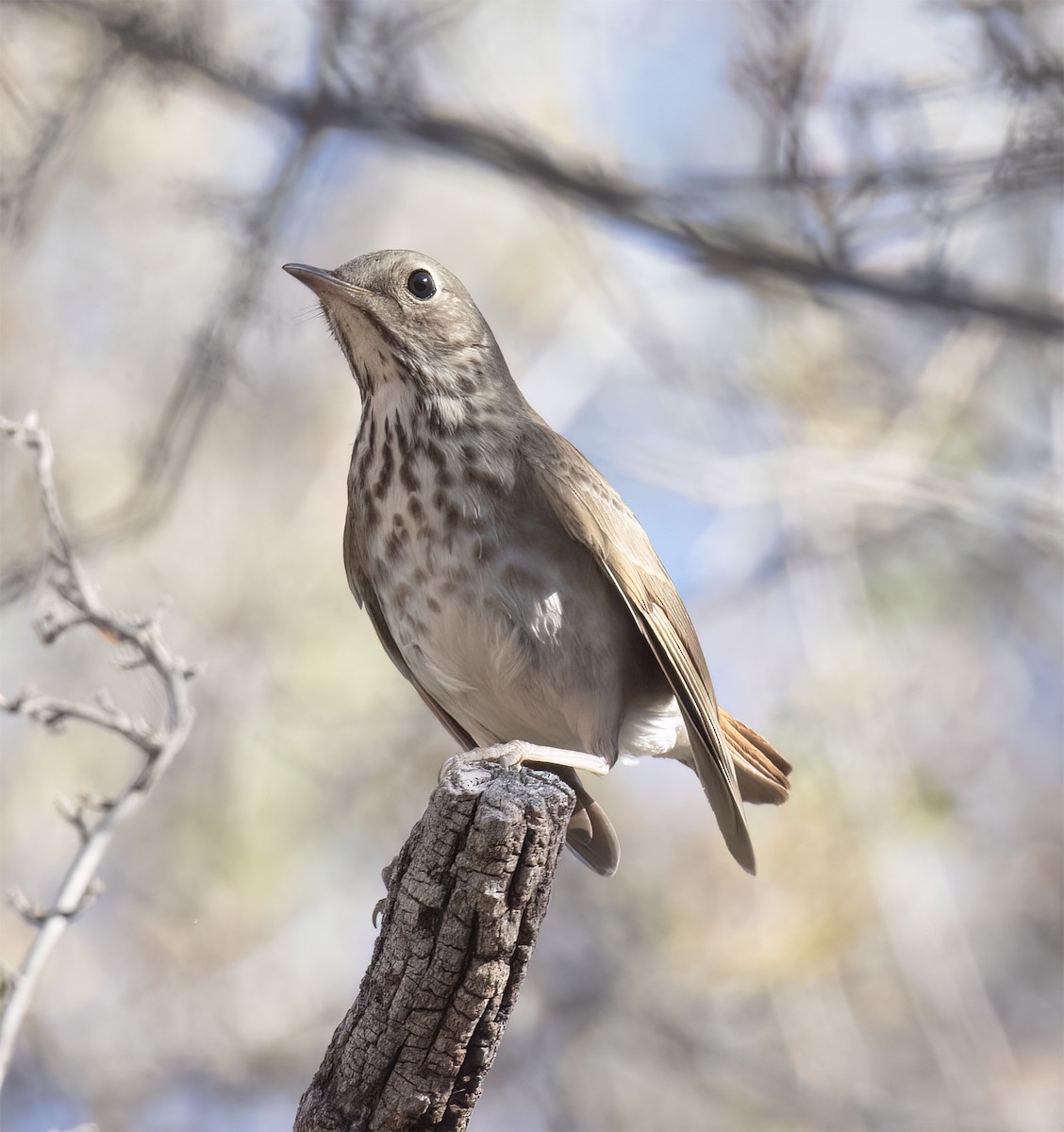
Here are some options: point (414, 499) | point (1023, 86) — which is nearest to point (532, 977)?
point (414, 499)

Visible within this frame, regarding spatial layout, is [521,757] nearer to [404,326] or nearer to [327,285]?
[404,326]

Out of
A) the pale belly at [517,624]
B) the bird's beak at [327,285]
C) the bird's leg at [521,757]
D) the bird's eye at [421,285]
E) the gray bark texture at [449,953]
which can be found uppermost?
the bird's eye at [421,285]

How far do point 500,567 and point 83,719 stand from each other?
3.05 feet

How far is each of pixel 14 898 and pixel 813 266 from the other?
512cm

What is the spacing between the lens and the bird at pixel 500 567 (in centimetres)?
282

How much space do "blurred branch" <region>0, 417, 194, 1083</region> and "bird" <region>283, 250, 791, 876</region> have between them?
0.58 metres

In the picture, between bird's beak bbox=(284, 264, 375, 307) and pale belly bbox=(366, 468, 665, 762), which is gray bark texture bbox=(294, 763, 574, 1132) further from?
bird's beak bbox=(284, 264, 375, 307)

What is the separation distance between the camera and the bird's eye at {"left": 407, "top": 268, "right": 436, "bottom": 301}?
3129 millimetres

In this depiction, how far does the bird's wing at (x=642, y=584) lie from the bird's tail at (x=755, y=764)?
14cm

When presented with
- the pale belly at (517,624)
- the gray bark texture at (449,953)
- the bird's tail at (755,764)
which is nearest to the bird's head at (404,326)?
the pale belly at (517,624)

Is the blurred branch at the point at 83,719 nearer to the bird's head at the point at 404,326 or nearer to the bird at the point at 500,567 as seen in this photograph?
the bird at the point at 500,567

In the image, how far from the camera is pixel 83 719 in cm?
253

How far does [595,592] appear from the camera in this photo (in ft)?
9.62

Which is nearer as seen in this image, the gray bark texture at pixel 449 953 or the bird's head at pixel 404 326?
the gray bark texture at pixel 449 953
